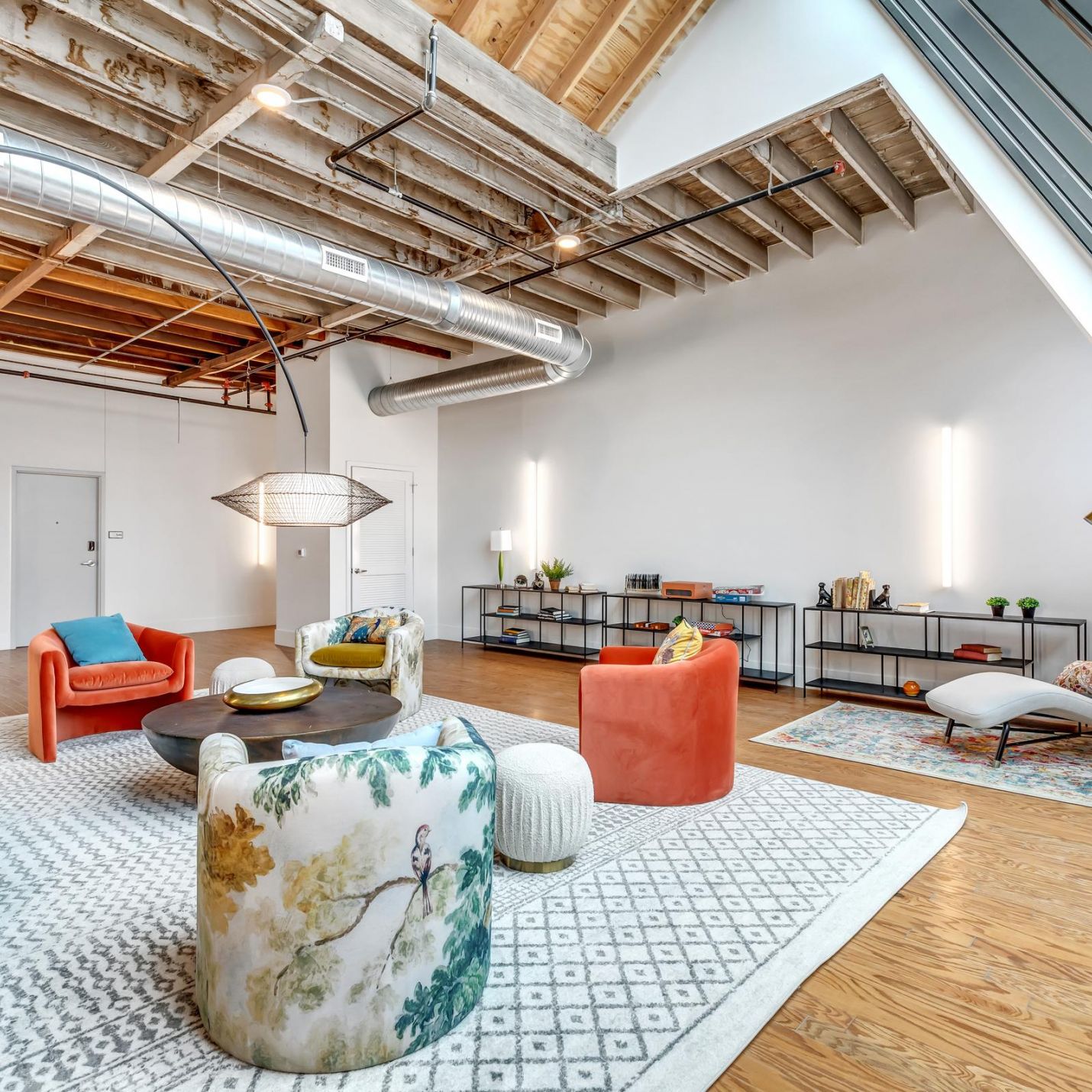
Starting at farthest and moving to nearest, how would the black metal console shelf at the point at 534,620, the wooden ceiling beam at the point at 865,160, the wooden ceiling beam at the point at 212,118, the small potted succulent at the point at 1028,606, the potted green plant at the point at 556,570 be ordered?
the potted green plant at the point at 556,570 < the black metal console shelf at the point at 534,620 < the small potted succulent at the point at 1028,606 < the wooden ceiling beam at the point at 865,160 < the wooden ceiling beam at the point at 212,118

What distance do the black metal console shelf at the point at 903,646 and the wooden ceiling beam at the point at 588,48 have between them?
424cm

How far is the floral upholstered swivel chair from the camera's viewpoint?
203 inches

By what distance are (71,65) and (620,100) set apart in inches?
118

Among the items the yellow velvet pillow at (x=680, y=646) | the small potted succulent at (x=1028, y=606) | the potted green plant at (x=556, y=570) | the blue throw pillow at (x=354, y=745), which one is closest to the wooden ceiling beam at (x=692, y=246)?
the yellow velvet pillow at (x=680, y=646)

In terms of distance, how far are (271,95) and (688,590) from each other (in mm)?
4956

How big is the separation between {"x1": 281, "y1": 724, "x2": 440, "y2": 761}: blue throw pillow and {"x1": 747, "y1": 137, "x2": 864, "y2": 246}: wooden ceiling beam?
3.99 m

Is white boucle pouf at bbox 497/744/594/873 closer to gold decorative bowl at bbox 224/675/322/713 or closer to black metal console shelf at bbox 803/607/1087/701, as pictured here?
gold decorative bowl at bbox 224/675/322/713

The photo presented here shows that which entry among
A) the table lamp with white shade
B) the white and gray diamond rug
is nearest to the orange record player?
the table lamp with white shade

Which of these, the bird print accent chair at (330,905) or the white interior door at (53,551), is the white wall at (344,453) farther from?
the bird print accent chair at (330,905)

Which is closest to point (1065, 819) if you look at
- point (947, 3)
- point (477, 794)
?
point (477, 794)

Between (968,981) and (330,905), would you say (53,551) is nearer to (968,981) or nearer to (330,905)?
(330,905)

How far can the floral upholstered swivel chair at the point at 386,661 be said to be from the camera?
517cm

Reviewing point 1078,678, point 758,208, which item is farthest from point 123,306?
point 1078,678

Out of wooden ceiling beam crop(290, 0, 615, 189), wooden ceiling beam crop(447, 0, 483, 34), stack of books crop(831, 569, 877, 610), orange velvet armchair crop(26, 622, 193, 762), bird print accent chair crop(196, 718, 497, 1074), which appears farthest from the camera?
stack of books crop(831, 569, 877, 610)
